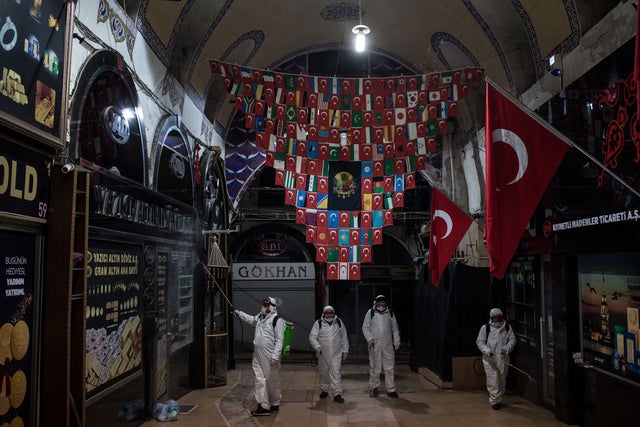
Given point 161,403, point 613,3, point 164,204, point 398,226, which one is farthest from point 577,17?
point 398,226

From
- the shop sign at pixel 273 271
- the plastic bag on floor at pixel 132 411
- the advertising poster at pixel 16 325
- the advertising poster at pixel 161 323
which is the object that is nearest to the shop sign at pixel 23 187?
the advertising poster at pixel 16 325

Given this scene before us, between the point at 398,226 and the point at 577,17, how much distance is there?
9.78 m

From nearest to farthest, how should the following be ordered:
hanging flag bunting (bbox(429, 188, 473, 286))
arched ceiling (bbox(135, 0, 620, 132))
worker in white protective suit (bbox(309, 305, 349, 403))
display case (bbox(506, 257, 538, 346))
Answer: arched ceiling (bbox(135, 0, 620, 132)) < hanging flag bunting (bbox(429, 188, 473, 286)) < display case (bbox(506, 257, 538, 346)) < worker in white protective suit (bbox(309, 305, 349, 403))

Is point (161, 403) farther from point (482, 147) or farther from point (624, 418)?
point (482, 147)

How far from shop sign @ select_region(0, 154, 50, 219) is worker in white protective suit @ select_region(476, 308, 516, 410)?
6.54 m

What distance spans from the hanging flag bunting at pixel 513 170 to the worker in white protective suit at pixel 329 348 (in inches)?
203

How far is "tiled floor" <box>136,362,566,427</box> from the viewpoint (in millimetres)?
7453

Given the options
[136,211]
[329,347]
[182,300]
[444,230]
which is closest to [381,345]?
[329,347]

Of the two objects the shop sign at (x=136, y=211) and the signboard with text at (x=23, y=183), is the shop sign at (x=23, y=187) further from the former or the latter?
the shop sign at (x=136, y=211)

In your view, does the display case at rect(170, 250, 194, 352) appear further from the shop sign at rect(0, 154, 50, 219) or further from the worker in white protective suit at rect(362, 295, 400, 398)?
the shop sign at rect(0, 154, 50, 219)

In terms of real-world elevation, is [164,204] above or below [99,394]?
above

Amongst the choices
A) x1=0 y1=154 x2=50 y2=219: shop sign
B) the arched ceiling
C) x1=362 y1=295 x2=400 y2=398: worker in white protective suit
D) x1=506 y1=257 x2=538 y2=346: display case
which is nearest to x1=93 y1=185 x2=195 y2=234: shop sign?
x1=0 y1=154 x2=50 y2=219: shop sign

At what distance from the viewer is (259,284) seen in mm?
15578

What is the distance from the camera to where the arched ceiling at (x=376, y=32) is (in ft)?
25.4
